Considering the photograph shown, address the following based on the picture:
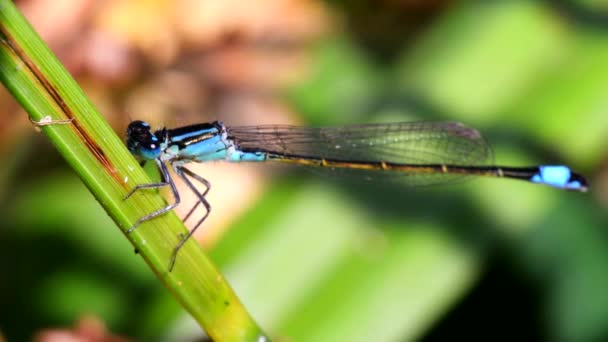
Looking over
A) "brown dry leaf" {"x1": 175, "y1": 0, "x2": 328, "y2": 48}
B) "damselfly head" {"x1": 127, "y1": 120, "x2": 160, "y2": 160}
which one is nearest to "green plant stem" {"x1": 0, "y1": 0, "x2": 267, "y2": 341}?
"damselfly head" {"x1": 127, "y1": 120, "x2": 160, "y2": 160}

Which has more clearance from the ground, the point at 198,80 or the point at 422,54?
the point at 198,80

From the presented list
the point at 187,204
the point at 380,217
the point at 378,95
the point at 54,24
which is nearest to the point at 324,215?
the point at 380,217

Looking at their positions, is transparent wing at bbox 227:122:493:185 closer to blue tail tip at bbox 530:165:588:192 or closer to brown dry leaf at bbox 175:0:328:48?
blue tail tip at bbox 530:165:588:192

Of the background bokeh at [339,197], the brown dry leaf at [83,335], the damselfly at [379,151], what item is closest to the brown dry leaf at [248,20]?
the background bokeh at [339,197]

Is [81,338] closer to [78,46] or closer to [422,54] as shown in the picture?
[78,46]

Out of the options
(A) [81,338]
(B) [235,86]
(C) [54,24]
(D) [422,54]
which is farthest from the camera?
(B) [235,86]

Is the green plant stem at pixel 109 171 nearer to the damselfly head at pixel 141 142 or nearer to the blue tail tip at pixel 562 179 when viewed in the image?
the damselfly head at pixel 141 142

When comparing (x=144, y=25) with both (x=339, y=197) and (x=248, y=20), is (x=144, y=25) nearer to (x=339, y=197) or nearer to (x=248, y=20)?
(x=248, y=20)
